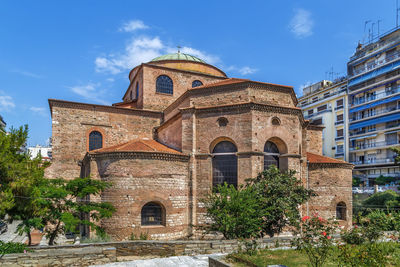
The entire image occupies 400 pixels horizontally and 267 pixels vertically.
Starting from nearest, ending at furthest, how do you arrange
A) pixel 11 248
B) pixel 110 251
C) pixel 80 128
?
1. pixel 11 248
2. pixel 110 251
3. pixel 80 128

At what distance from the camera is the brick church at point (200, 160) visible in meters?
14.7

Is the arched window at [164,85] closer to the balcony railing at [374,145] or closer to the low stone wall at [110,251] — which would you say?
the low stone wall at [110,251]

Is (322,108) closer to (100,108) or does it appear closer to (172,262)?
(100,108)

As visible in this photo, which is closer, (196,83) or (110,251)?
(110,251)

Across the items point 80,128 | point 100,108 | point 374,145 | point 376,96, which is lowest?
point 374,145

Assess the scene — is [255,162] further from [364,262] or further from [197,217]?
[364,262]

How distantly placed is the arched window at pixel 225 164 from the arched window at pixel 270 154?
1662mm

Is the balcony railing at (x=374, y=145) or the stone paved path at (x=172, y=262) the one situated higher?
the balcony railing at (x=374, y=145)

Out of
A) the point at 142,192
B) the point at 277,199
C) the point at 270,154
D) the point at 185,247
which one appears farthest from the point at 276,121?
the point at 185,247

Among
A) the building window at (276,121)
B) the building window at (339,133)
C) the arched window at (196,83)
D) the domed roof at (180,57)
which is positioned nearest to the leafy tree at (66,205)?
the building window at (276,121)

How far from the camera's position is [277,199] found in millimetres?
11734

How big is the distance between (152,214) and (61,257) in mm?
6782

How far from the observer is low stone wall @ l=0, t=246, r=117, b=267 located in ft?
26.1

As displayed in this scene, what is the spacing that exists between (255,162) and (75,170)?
1163cm
